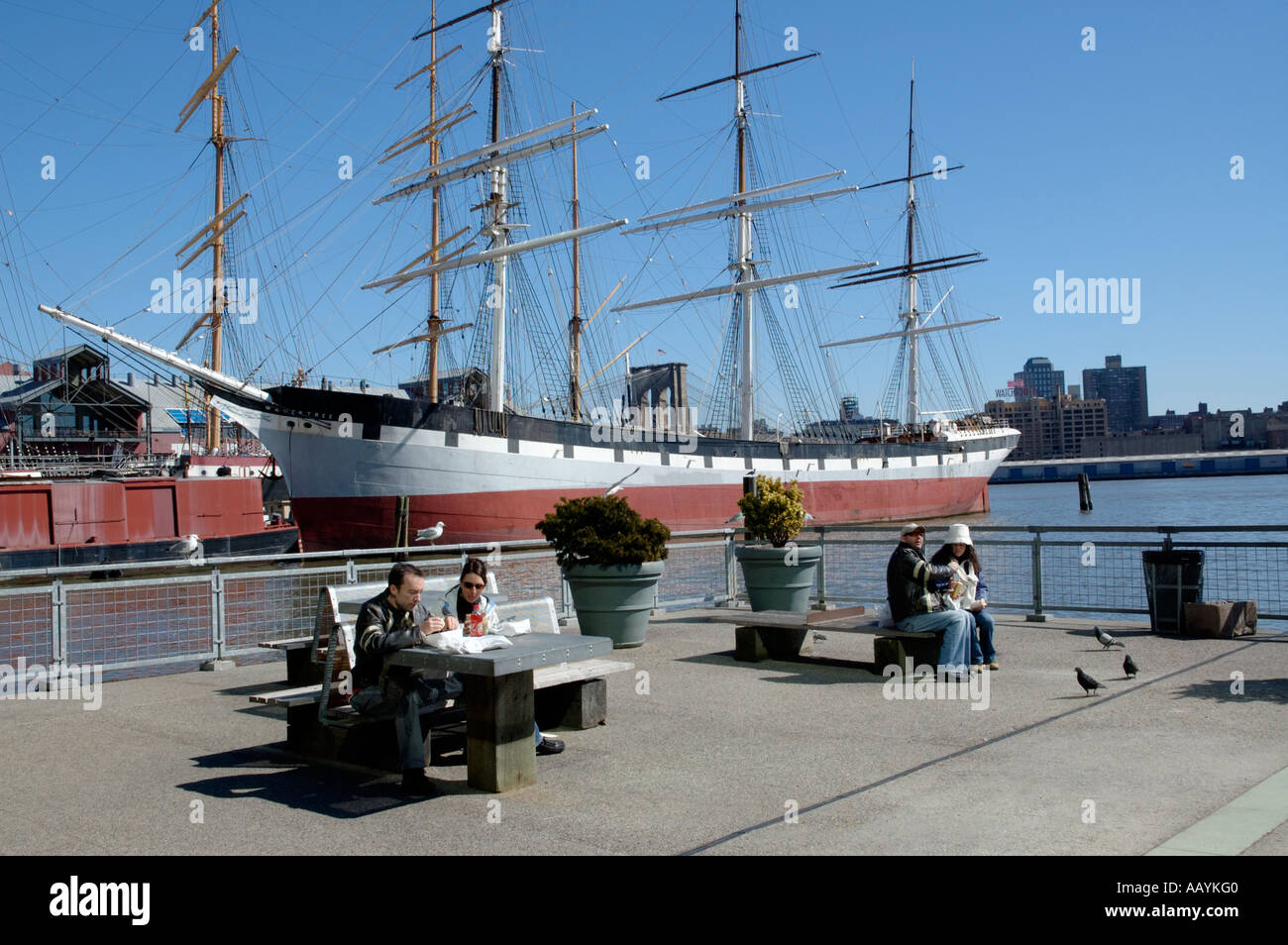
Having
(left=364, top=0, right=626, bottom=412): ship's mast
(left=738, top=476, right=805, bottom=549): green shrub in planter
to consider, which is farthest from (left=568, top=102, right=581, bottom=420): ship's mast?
(left=738, top=476, right=805, bottom=549): green shrub in planter

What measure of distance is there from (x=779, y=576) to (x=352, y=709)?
6.84 metres

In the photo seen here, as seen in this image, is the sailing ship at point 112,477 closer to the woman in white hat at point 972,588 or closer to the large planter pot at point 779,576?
the large planter pot at point 779,576

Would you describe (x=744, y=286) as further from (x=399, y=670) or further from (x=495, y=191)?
(x=399, y=670)

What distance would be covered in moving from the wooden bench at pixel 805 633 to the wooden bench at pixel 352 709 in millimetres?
2382

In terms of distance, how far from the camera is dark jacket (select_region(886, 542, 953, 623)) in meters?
8.73

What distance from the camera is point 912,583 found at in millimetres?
8797

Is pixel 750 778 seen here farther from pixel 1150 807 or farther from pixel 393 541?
pixel 393 541

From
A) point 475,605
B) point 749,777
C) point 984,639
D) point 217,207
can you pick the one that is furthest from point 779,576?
point 217,207

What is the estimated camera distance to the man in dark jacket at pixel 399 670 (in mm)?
5664

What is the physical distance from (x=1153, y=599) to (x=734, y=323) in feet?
152

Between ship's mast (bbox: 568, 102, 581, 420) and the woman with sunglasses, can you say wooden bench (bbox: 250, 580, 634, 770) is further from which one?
ship's mast (bbox: 568, 102, 581, 420)

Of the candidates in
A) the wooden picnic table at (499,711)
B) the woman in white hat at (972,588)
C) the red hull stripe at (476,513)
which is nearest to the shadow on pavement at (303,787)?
the wooden picnic table at (499,711)

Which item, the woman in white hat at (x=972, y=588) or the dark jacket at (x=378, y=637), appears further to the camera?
the woman in white hat at (x=972, y=588)
